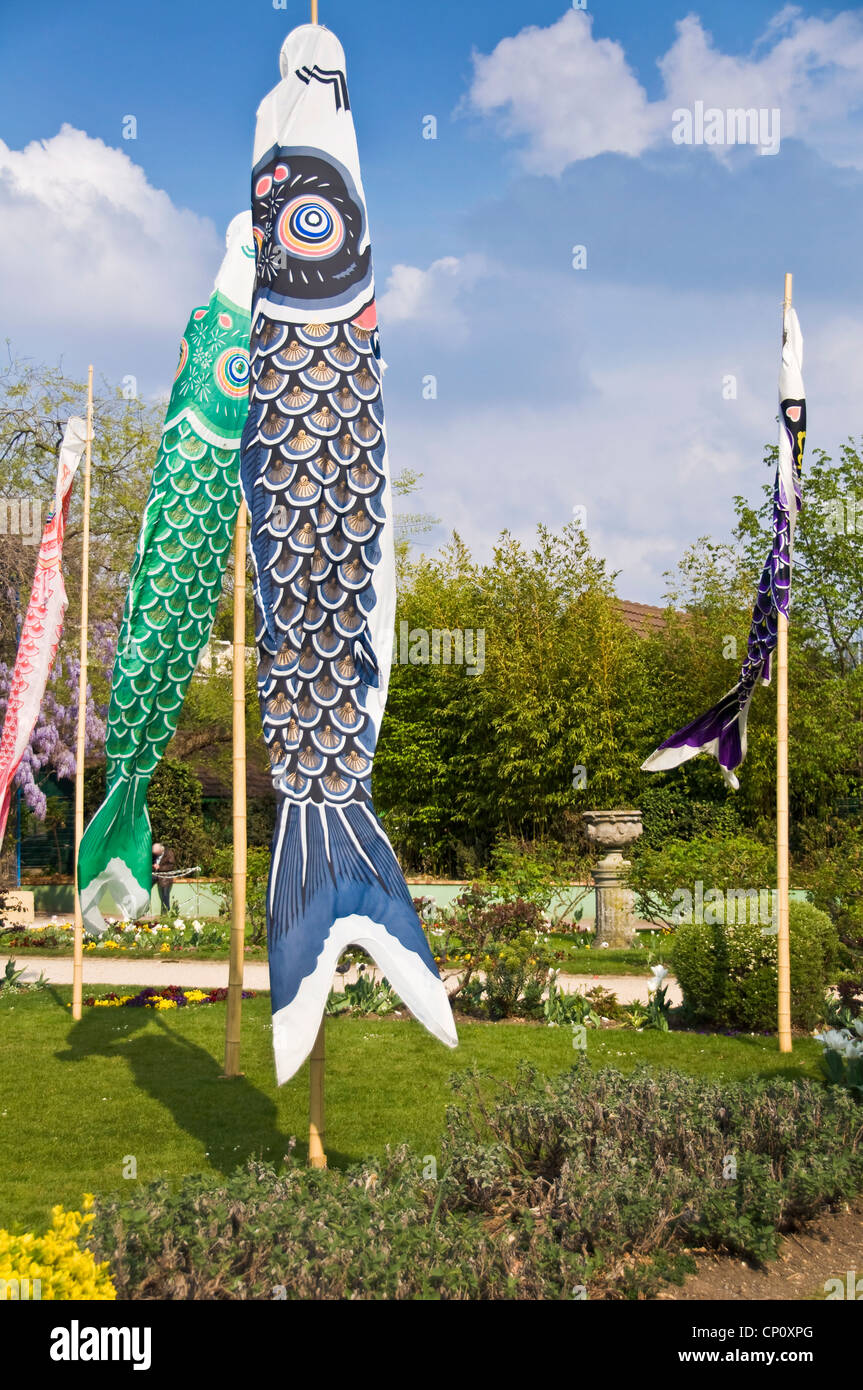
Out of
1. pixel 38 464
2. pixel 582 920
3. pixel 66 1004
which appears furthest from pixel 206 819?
pixel 66 1004

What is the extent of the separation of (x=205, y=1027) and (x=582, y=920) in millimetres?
7788

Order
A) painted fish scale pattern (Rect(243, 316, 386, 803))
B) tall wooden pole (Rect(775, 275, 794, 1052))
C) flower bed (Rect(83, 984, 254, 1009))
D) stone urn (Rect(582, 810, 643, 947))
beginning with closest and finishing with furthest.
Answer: painted fish scale pattern (Rect(243, 316, 386, 803))
tall wooden pole (Rect(775, 275, 794, 1052))
flower bed (Rect(83, 984, 254, 1009))
stone urn (Rect(582, 810, 643, 947))

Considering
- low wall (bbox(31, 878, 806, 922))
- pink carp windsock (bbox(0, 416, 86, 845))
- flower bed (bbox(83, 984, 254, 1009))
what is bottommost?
low wall (bbox(31, 878, 806, 922))

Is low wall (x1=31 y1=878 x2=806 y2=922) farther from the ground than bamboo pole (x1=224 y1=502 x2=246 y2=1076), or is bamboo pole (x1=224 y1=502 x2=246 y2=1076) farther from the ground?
bamboo pole (x1=224 y1=502 x2=246 y2=1076)

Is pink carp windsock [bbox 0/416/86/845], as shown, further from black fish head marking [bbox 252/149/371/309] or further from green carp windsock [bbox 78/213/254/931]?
black fish head marking [bbox 252/149/371/309]

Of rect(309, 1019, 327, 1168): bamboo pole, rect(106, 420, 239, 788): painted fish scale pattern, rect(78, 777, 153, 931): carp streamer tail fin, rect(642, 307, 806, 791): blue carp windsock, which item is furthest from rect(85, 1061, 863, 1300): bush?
rect(642, 307, 806, 791): blue carp windsock

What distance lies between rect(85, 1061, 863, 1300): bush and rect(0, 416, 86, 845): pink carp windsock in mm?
3515

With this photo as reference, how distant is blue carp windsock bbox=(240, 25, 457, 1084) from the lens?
3.59 meters

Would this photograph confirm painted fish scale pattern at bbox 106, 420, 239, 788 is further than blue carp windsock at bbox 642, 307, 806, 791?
No

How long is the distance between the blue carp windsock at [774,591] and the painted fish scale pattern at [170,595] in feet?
11.2

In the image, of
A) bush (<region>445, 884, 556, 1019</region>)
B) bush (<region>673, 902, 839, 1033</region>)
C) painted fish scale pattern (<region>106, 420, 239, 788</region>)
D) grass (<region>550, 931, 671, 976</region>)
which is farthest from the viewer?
grass (<region>550, 931, 671, 976</region>)

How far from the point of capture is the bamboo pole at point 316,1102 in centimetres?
401

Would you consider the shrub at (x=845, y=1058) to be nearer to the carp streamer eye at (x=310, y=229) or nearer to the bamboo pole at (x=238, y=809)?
the bamboo pole at (x=238, y=809)

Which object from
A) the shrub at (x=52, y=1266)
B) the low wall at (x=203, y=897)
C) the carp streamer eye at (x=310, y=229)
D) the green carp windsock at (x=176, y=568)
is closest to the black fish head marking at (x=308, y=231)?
the carp streamer eye at (x=310, y=229)
